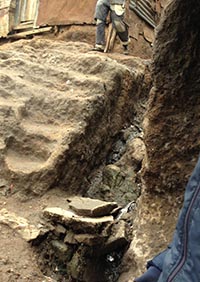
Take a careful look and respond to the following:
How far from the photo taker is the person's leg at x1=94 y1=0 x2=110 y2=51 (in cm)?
763

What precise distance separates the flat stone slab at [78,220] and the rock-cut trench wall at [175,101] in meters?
0.56

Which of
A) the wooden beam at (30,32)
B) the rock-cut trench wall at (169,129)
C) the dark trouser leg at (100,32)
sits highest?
the rock-cut trench wall at (169,129)

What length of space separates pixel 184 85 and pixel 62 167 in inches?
79.6

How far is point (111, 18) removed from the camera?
25.2ft

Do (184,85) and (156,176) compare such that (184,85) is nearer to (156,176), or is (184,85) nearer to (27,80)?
(156,176)

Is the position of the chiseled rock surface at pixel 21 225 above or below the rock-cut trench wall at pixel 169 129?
below

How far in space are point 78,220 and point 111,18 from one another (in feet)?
16.2

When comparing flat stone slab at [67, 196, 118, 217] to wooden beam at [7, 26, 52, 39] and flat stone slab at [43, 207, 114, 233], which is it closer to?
flat stone slab at [43, 207, 114, 233]

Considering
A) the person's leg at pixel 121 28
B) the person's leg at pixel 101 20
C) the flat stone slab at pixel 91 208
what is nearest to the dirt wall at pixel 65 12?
the person's leg at pixel 101 20

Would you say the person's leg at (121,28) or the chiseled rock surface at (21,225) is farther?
the person's leg at (121,28)

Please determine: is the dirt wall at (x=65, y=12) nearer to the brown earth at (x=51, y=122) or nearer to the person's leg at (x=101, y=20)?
the person's leg at (x=101, y=20)

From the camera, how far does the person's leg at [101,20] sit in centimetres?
763

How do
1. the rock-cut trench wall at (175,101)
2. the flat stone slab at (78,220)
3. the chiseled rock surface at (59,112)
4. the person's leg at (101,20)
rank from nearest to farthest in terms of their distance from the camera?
the rock-cut trench wall at (175,101)
the flat stone slab at (78,220)
the chiseled rock surface at (59,112)
the person's leg at (101,20)

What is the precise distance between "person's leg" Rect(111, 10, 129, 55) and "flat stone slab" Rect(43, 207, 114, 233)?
457 centimetres
